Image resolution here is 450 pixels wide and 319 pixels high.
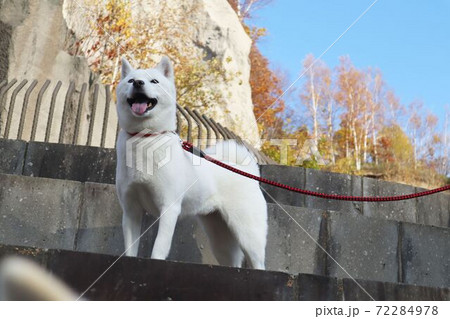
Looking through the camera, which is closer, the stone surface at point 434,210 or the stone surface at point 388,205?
the stone surface at point 388,205

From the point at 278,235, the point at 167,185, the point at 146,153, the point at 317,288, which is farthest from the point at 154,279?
the point at 278,235

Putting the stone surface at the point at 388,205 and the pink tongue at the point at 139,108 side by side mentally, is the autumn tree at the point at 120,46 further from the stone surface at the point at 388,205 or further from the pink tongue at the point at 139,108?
the pink tongue at the point at 139,108

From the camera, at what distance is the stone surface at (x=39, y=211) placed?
211 inches

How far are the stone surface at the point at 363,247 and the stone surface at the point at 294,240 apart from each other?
0.43ft

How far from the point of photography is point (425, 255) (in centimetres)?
613

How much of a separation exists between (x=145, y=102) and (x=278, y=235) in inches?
82.1

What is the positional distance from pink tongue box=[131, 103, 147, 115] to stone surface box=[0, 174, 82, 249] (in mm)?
1415

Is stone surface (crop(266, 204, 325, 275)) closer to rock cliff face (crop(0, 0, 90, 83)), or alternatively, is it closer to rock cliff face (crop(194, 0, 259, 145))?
rock cliff face (crop(0, 0, 90, 83))

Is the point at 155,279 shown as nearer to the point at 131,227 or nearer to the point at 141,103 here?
the point at 131,227

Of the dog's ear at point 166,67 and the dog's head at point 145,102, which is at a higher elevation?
→ the dog's ear at point 166,67

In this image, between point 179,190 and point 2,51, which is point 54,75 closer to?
point 2,51

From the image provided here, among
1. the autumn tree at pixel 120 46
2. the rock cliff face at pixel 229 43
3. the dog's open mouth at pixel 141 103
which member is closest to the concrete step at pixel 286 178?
the dog's open mouth at pixel 141 103

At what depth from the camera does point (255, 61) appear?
3678 centimetres
